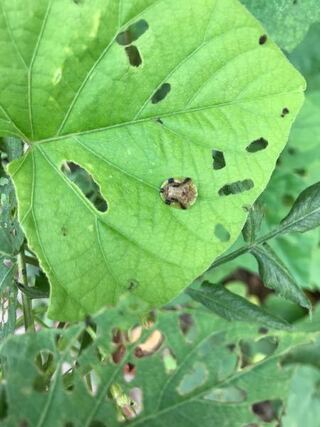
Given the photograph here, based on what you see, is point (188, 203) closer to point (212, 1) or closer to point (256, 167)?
point (256, 167)

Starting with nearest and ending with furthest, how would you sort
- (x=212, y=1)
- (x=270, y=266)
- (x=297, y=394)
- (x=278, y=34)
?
(x=212, y=1) → (x=270, y=266) → (x=278, y=34) → (x=297, y=394)

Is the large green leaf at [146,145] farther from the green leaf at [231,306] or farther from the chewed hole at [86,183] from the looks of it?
the green leaf at [231,306]

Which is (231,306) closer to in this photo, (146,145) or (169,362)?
(146,145)

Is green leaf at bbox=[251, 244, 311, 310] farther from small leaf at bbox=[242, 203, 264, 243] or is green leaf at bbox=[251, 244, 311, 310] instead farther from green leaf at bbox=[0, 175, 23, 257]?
green leaf at bbox=[0, 175, 23, 257]

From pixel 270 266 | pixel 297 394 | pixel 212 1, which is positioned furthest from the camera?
pixel 297 394

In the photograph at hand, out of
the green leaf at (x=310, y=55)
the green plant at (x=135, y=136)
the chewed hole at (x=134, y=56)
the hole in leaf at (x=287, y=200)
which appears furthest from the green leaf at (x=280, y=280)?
the green leaf at (x=310, y=55)

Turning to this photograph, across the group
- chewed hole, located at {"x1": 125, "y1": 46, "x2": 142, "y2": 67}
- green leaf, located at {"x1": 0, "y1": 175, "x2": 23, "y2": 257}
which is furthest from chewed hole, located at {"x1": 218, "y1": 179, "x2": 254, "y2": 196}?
green leaf, located at {"x1": 0, "y1": 175, "x2": 23, "y2": 257}

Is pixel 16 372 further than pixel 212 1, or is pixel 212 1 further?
pixel 212 1

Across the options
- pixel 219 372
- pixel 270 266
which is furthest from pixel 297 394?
pixel 219 372
